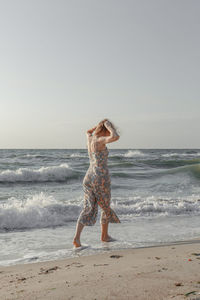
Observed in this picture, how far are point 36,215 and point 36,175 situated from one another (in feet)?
30.7

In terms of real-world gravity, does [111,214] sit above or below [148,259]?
above

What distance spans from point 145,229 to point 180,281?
3.17m

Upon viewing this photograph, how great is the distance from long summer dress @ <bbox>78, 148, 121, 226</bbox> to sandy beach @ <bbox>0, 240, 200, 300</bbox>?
0.72 metres

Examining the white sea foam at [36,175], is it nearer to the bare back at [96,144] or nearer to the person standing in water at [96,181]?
the person standing in water at [96,181]

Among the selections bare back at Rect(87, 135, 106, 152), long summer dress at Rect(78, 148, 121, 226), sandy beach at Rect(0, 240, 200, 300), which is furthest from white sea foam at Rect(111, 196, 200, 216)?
sandy beach at Rect(0, 240, 200, 300)

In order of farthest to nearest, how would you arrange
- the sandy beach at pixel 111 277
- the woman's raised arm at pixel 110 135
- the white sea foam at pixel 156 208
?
the white sea foam at pixel 156 208, the woman's raised arm at pixel 110 135, the sandy beach at pixel 111 277

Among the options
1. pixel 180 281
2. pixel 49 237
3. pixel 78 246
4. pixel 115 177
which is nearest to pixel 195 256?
pixel 180 281

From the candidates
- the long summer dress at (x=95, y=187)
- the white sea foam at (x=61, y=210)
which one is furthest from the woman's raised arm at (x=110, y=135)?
the white sea foam at (x=61, y=210)

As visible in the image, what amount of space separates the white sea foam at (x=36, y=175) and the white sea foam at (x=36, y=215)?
290 inches

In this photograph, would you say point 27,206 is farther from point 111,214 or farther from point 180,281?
point 180,281

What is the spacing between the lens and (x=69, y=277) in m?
2.77

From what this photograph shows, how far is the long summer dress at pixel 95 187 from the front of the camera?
4.30 meters

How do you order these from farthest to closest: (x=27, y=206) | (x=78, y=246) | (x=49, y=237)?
(x=27, y=206) < (x=49, y=237) < (x=78, y=246)

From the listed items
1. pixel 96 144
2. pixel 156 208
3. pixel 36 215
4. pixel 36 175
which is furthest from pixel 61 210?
pixel 36 175
